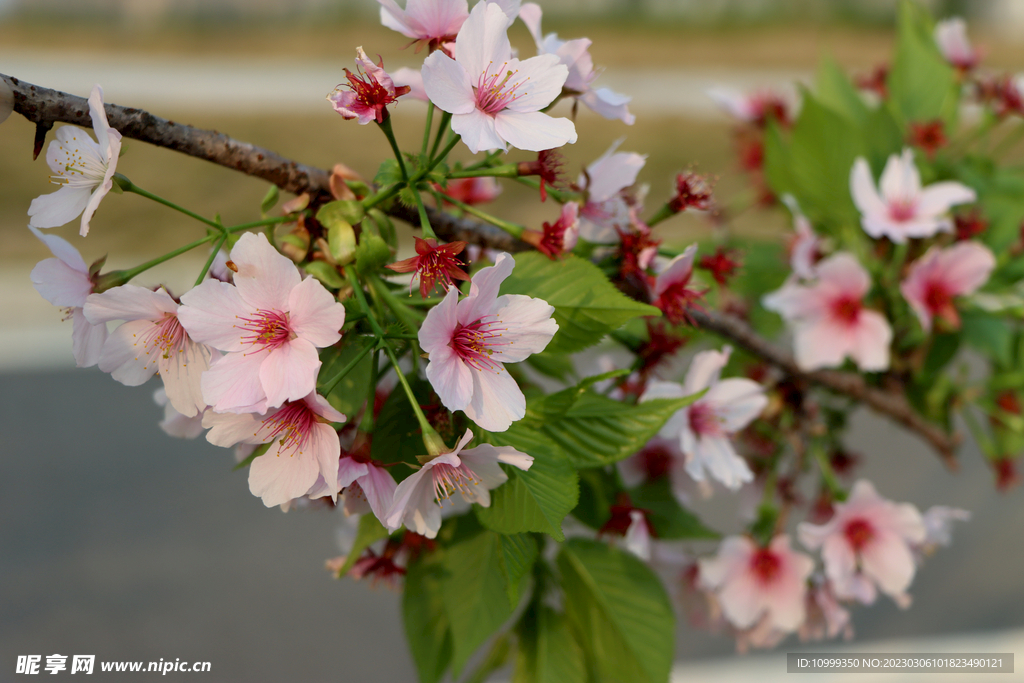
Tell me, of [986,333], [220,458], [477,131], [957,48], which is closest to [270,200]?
[477,131]

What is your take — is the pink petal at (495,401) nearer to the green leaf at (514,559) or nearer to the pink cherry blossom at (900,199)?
the green leaf at (514,559)

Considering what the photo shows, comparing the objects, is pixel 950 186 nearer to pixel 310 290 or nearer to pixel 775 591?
pixel 775 591

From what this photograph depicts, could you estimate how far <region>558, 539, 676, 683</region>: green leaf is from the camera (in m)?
0.47

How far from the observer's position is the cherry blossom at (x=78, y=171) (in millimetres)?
321

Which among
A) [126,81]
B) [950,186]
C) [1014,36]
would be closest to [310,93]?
[126,81]

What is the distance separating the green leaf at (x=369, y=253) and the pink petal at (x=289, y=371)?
0.05m

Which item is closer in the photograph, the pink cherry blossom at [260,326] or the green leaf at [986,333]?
the pink cherry blossom at [260,326]

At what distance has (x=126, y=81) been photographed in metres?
4.09

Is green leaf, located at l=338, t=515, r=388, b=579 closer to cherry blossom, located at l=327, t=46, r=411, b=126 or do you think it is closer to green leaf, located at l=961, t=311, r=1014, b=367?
cherry blossom, located at l=327, t=46, r=411, b=126

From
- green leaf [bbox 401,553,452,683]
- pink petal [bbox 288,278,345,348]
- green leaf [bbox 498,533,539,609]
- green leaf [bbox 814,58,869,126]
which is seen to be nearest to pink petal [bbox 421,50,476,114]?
pink petal [bbox 288,278,345,348]

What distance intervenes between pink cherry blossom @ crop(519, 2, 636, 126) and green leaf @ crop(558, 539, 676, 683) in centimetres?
30

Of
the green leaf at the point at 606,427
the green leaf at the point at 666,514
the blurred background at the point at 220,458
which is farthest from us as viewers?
the blurred background at the point at 220,458

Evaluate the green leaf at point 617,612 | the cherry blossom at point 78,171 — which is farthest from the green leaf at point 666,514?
the cherry blossom at point 78,171

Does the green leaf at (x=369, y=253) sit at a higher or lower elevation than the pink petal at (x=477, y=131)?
lower
